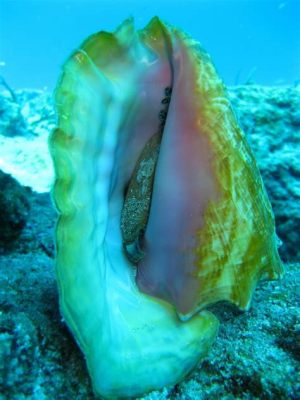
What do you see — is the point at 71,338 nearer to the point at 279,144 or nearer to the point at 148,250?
the point at 148,250

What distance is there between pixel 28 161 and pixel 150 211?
3.45m

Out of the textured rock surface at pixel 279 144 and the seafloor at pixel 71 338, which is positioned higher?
the textured rock surface at pixel 279 144

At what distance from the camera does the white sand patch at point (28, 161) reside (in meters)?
3.49

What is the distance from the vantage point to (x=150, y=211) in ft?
3.89

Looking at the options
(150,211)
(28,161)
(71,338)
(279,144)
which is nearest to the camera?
(71,338)

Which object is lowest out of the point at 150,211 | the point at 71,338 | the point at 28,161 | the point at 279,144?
the point at 71,338

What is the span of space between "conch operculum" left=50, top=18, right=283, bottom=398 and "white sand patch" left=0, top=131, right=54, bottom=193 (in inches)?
85.1

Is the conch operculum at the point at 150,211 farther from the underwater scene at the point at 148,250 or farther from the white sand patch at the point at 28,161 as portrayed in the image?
the white sand patch at the point at 28,161

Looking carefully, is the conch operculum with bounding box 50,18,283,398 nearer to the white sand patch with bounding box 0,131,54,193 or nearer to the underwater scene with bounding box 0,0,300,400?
the underwater scene with bounding box 0,0,300,400

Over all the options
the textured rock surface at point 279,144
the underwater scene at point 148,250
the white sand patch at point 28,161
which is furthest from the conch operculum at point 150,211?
the white sand patch at point 28,161

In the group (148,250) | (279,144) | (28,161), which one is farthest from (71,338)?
(28,161)

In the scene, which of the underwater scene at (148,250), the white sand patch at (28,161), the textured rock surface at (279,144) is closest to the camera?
the underwater scene at (148,250)

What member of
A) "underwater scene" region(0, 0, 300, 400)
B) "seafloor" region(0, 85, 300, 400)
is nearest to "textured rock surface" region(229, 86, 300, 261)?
"seafloor" region(0, 85, 300, 400)

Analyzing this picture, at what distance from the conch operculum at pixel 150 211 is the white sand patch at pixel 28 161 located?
216 centimetres
